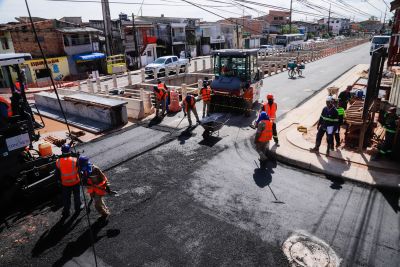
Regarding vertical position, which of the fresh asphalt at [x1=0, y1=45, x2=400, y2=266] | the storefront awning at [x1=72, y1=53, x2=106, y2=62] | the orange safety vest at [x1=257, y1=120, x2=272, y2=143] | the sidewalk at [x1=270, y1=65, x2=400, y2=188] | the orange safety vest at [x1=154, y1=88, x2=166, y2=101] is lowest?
the fresh asphalt at [x1=0, y1=45, x2=400, y2=266]

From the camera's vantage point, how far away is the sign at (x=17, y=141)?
7.04 metres

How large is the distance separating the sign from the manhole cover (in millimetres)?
6574

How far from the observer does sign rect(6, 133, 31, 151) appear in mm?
7043

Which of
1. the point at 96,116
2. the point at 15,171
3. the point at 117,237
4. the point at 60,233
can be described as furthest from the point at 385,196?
the point at 96,116

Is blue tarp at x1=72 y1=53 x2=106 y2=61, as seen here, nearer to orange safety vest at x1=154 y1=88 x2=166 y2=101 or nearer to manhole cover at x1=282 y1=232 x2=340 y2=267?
orange safety vest at x1=154 y1=88 x2=166 y2=101

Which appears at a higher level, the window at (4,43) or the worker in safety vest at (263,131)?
the window at (4,43)

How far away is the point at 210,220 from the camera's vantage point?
21.1ft

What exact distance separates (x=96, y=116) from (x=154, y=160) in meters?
5.79

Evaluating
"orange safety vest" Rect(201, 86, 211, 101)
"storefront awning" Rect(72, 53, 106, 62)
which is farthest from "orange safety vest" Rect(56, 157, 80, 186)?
"storefront awning" Rect(72, 53, 106, 62)

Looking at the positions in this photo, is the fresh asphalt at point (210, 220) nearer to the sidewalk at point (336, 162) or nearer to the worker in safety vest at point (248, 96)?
the sidewalk at point (336, 162)

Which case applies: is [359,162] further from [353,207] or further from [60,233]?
[60,233]

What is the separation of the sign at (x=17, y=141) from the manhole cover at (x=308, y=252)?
21.6 ft

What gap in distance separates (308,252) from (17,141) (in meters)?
7.07

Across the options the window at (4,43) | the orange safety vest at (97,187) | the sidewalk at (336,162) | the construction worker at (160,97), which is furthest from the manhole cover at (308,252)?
the window at (4,43)
